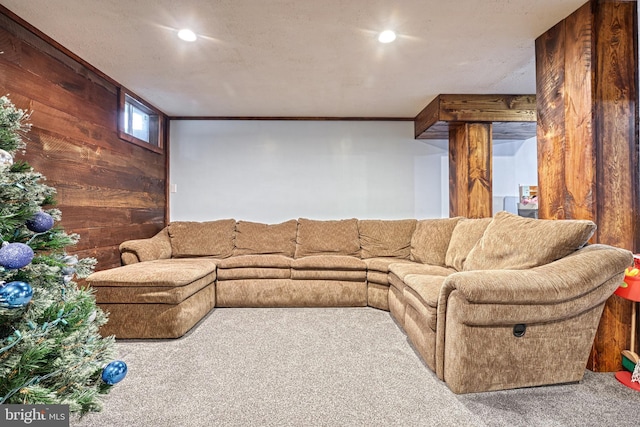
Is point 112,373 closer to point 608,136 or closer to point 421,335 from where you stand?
point 421,335

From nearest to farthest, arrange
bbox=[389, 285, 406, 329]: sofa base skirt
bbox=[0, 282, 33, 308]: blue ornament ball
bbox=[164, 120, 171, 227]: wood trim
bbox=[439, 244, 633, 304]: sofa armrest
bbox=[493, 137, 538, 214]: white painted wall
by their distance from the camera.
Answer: bbox=[0, 282, 33, 308]: blue ornament ball < bbox=[439, 244, 633, 304]: sofa armrest < bbox=[389, 285, 406, 329]: sofa base skirt < bbox=[164, 120, 171, 227]: wood trim < bbox=[493, 137, 538, 214]: white painted wall

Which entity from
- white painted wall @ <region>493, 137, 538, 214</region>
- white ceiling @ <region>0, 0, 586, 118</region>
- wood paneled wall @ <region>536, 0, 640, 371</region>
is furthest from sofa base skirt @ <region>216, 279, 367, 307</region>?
white painted wall @ <region>493, 137, 538, 214</region>

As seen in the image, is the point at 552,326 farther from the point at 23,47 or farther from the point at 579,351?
the point at 23,47

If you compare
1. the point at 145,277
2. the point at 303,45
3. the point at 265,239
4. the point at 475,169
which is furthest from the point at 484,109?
the point at 145,277

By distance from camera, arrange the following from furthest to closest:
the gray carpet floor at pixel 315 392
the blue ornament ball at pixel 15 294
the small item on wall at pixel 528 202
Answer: the small item on wall at pixel 528 202, the gray carpet floor at pixel 315 392, the blue ornament ball at pixel 15 294

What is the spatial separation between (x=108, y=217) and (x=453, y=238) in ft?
11.1

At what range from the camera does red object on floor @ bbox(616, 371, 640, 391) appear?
1646 millimetres

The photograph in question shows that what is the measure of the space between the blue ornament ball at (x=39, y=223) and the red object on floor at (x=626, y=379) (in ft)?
9.63

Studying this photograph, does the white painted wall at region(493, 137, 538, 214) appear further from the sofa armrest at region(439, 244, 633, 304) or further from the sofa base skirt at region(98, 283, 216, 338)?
the sofa base skirt at region(98, 283, 216, 338)

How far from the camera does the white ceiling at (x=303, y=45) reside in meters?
1.94

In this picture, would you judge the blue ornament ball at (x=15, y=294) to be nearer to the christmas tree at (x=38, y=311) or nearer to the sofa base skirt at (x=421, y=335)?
the christmas tree at (x=38, y=311)

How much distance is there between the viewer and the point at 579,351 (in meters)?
1.64

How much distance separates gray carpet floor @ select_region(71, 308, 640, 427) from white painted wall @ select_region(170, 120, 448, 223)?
223 centimetres

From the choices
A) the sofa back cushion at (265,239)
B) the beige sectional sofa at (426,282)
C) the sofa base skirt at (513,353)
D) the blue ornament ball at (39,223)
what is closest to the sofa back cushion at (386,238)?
the beige sectional sofa at (426,282)
